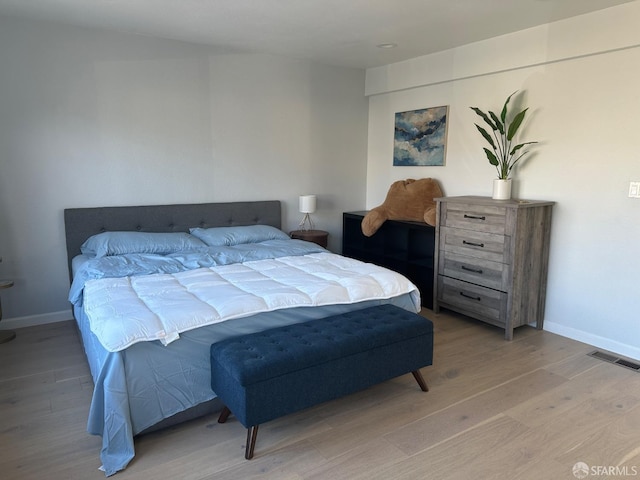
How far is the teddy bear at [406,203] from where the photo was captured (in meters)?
4.15

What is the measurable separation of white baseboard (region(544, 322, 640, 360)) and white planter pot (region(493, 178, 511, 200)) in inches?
41.6

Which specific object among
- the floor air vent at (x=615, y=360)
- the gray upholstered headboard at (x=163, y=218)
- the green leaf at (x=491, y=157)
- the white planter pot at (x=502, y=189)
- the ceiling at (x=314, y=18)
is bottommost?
the floor air vent at (x=615, y=360)

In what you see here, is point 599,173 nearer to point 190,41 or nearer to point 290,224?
point 290,224

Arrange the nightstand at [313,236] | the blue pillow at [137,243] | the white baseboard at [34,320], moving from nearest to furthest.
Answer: the blue pillow at [137,243], the white baseboard at [34,320], the nightstand at [313,236]

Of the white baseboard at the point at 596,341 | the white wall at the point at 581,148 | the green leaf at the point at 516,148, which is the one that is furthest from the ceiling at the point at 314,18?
the white baseboard at the point at 596,341

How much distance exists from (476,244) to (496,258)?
0.65ft

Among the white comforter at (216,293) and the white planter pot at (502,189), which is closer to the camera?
the white comforter at (216,293)

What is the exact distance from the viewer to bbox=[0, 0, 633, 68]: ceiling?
2.81m

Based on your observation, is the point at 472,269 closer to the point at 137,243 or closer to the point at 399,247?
the point at 399,247

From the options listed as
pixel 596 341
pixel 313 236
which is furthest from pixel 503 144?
pixel 313 236

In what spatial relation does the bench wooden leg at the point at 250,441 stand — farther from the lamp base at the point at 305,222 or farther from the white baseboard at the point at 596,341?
the lamp base at the point at 305,222

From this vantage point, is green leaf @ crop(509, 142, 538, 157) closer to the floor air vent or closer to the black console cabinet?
the black console cabinet

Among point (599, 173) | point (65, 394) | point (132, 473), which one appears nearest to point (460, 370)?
point (599, 173)

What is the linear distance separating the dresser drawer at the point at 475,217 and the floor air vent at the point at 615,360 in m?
1.02
